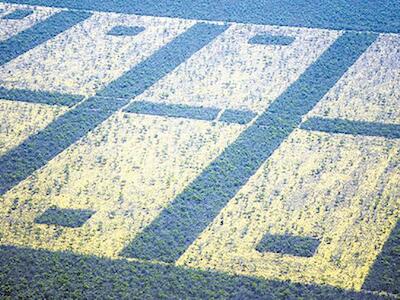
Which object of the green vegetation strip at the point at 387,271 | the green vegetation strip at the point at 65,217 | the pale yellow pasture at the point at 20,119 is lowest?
the green vegetation strip at the point at 65,217

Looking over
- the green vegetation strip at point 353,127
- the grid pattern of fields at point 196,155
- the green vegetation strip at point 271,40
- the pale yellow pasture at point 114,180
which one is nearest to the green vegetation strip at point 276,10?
the grid pattern of fields at point 196,155

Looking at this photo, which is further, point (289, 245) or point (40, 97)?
point (40, 97)

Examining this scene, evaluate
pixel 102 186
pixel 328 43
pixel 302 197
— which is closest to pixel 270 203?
pixel 302 197

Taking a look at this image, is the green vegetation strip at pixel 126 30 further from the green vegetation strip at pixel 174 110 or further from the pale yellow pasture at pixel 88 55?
the green vegetation strip at pixel 174 110

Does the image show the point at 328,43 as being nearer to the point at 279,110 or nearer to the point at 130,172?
the point at 279,110

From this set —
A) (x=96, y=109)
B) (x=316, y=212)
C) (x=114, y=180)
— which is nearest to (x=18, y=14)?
(x=96, y=109)

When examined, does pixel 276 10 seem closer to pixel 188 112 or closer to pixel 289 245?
pixel 188 112

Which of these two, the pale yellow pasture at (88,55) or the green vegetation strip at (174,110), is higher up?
the pale yellow pasture at (88,55)
